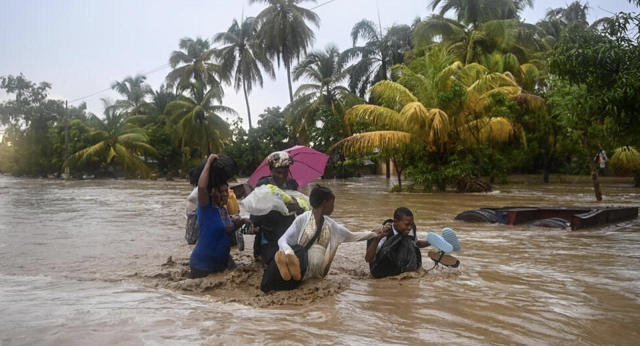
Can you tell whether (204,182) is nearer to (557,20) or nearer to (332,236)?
(332,236)

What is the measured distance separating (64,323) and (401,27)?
35928 millimetres

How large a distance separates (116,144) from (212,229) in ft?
126

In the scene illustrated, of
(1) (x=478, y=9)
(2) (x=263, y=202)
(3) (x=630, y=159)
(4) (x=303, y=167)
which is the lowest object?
(2) (x=263, y=202)

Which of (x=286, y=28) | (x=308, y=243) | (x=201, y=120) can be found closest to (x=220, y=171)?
(x=308, y=243)

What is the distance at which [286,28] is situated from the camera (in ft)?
119

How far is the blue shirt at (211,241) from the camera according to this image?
510cm

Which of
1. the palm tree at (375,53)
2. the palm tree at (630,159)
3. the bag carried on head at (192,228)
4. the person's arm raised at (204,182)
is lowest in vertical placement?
the bag carried on head at (192,228)

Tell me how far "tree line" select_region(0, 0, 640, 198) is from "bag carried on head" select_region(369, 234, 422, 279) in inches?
132

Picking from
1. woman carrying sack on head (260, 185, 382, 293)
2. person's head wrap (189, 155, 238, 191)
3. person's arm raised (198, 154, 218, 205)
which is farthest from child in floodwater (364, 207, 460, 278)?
person's arm raised (198, 154, 218, 205)

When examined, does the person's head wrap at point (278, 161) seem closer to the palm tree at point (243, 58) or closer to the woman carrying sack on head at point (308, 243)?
the woman carrying sack on head at point (308, 243)

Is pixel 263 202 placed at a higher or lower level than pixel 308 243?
higher

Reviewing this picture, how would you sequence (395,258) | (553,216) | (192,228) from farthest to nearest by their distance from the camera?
1. (553,216)
2. (192,228)
3. (395,258)

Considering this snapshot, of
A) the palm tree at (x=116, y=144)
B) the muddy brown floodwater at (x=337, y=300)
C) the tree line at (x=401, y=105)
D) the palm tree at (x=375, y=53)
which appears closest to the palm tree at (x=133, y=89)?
the tree line at (x=401, y=105)

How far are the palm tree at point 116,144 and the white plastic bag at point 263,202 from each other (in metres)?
37.2
